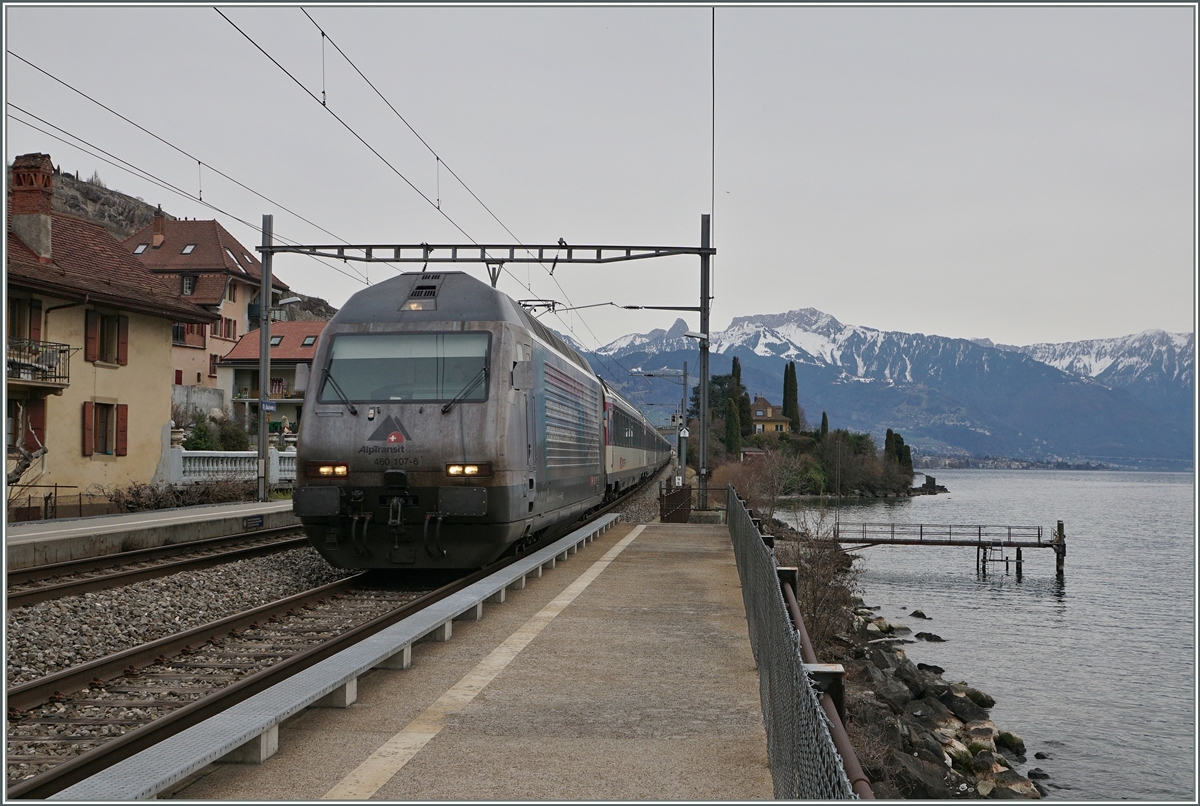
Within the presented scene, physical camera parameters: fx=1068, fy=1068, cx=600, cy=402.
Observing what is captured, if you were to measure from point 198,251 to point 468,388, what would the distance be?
194 feet

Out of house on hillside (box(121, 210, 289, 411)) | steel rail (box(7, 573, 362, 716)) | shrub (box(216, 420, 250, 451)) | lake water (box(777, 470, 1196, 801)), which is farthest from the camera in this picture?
house on hillside (box(121, 210, 289, 411))

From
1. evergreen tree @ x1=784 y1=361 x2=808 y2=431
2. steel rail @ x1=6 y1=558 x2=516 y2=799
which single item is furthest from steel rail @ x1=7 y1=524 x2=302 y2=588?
evergreen tree @ x1=784 y1=361 x2=808 y2=431

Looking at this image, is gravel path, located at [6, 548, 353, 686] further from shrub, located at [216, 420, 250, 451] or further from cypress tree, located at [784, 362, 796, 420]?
cypress tree, located at [784, 362, 796, 420]

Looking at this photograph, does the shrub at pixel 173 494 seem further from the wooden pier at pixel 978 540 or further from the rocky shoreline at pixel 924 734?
the wooden pier at pixel 978 540

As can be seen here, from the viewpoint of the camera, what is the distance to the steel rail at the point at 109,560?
14250mm

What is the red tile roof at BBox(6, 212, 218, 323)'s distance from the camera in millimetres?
26234

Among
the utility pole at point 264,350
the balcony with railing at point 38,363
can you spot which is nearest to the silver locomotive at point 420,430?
the utility pole at point 264,350

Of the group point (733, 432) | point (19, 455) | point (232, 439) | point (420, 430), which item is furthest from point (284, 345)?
point (420, 430)

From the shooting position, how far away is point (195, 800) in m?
5.21

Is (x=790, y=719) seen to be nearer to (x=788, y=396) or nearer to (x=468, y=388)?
(x=468, y=388)

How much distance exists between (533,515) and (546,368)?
7.73 feet

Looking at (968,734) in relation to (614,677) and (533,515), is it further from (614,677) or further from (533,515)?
(614,677)

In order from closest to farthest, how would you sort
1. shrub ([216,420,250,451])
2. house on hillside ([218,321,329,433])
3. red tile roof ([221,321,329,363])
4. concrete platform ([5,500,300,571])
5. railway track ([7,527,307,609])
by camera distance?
railway track ([7,527,307,609])
concrete platform ([5,500,300,571])
shrub ([216,420,250,451])
house on hillside ([218,321,329,433])
red tile roof ([221,321,329,363])

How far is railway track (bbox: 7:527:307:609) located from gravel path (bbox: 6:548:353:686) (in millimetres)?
190
